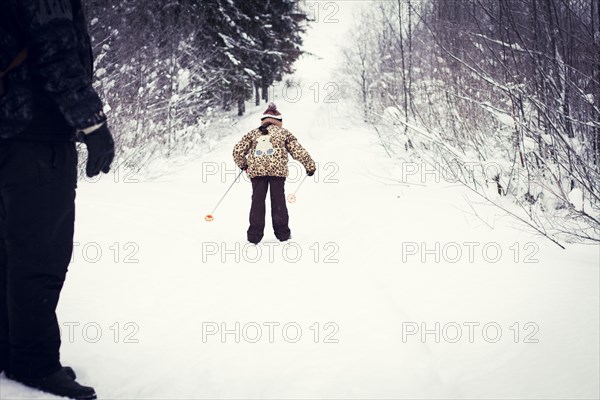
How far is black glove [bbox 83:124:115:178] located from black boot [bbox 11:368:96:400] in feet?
2.91

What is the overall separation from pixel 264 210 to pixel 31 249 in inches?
133

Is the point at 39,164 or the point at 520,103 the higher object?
the point at 520,103

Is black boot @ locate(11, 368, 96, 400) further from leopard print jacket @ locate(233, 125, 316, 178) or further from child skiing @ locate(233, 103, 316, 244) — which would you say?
leopard print jacket @ locate(233, 125, 316, 178)

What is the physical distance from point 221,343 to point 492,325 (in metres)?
1.64

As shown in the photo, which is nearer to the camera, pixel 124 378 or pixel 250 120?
pixel 124 378

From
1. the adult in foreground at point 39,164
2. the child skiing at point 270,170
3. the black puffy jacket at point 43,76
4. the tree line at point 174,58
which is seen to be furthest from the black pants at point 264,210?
the tree line at point 174,58

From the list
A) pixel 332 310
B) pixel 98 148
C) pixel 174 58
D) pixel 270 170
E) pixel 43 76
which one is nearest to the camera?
pixel 43 76

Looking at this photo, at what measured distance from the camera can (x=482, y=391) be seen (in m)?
1.84

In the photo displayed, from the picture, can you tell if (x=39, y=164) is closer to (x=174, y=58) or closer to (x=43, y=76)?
(x=43, y=76)

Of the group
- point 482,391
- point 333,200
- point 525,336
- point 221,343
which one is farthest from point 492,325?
point 333,200

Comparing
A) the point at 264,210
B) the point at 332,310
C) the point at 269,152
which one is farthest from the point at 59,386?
the point at 269,152

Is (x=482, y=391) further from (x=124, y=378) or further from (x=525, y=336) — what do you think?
(x=124, y=378)

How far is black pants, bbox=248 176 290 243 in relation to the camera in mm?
4906

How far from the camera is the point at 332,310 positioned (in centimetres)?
284
